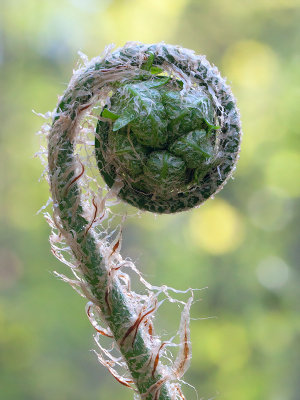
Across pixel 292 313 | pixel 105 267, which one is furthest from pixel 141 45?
pixel 292 313

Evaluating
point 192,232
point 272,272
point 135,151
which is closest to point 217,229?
point 192,232

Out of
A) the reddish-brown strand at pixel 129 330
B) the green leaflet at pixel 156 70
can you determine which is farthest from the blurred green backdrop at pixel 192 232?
the reddish-brown strand at pixel 129 330

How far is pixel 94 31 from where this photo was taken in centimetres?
849

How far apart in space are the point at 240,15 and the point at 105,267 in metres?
8.51

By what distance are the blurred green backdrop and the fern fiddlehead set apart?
5777 millimetres

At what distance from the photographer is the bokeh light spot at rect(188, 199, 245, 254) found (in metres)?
7.59

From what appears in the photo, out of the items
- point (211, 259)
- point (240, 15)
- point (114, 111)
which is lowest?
point (114, 111)

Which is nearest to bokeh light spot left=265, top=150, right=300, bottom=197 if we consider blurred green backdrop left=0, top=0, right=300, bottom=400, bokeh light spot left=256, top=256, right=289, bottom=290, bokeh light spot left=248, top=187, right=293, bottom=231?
blurred green backdrop left=0, top=0, right=300, bottom=400

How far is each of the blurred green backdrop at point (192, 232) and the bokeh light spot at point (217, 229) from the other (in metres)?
0.02

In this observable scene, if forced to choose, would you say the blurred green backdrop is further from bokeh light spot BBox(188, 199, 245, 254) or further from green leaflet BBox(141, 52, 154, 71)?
green leaflet BBox(141, 52, 154, 71)

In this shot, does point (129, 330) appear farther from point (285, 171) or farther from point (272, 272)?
point (272, 272)

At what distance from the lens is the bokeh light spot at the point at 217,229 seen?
7590mm

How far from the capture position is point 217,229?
778 centimetres

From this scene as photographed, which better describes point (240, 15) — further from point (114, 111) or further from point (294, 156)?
point (114, 111)
